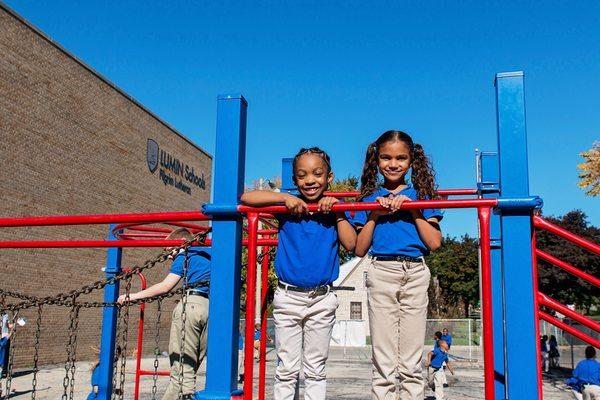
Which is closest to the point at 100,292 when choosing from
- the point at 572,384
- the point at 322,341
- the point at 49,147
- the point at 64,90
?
the point at 49,147

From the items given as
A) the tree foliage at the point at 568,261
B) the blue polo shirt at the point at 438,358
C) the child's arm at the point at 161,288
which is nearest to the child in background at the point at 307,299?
the child's arm at the point at 161,288

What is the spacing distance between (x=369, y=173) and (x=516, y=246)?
90 centimetres

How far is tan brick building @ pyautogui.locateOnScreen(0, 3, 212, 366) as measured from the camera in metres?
13.9

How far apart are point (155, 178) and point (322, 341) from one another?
748 inches

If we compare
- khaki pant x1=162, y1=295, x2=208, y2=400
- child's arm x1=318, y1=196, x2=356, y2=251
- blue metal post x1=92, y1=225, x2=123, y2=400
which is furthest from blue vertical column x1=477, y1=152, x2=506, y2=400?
blue metal post x1=92, y1=225, x2=123, y2=400

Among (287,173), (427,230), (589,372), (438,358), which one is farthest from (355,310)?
(427,230)

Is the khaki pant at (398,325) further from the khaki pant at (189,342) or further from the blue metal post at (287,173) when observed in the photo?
the blue metal post at (287,173)

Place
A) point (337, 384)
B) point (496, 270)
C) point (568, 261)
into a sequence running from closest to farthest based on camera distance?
point (496, 270), point (337, 384), point (568, 261)

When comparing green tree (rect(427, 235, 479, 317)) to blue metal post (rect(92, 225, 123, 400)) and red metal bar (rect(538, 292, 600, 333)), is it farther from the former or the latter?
red metal bar (rect(538, 292, 600, 333))

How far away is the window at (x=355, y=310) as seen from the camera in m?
37.0

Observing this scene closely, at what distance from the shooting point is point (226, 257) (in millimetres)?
2541

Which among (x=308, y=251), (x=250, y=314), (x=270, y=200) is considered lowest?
(x=250, y=314)

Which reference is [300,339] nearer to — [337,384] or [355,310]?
[337,384]

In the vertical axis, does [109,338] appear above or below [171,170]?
below
